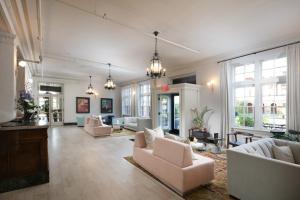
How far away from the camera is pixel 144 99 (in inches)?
417

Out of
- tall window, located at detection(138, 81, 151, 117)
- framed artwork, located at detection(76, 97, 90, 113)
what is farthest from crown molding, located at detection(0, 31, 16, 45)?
framed artwork, located at detection(76, 97, 90, 113)

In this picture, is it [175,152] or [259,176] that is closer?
[259,176]

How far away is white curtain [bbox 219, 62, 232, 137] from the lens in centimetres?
560

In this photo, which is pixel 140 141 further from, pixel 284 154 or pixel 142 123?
pixel 142 123

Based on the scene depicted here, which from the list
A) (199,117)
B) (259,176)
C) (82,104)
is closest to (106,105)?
(82,104)

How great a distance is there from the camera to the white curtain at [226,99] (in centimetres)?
560

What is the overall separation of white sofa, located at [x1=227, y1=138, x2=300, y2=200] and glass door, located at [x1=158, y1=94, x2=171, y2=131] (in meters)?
5.10

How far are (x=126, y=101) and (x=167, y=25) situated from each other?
942cm

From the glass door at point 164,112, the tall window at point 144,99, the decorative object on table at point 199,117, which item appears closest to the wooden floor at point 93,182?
the decorative object on table at point 199,117

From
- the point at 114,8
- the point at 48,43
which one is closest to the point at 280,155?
the point at 114,8

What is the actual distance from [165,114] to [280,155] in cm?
534

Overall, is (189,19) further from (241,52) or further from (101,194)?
(101,194)

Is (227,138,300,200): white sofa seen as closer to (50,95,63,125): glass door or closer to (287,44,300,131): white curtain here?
(287,44,300,131): white curtain

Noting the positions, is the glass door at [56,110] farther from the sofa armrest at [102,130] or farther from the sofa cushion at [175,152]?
the sofa cushion at [175,152]
